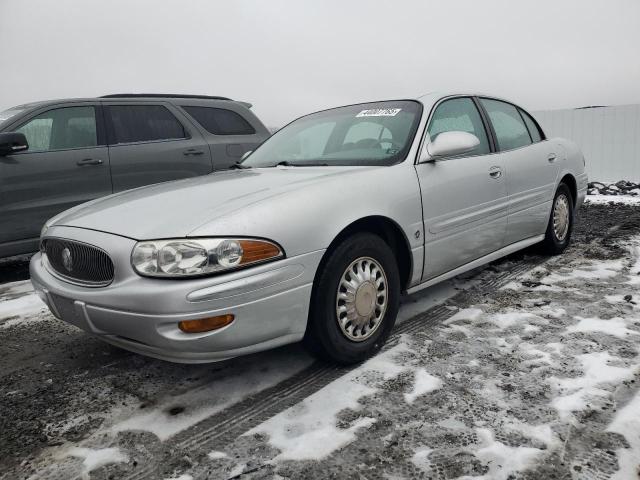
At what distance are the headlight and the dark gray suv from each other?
9.92ft

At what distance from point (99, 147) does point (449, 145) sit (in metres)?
3.57

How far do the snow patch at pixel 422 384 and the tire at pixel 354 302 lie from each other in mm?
309

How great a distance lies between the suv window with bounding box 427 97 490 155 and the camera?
345 centimetres

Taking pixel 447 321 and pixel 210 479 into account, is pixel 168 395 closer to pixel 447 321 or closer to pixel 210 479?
pixel 210 479

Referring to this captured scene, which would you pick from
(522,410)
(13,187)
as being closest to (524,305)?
(522,410)

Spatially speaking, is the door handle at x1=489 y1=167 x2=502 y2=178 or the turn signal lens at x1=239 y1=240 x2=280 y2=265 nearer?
the turn signal lens at x1=239 y1=240 x2=280 y2=265

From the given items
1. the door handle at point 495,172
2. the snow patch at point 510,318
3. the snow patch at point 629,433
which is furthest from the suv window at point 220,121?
the snow patch at point 629,433

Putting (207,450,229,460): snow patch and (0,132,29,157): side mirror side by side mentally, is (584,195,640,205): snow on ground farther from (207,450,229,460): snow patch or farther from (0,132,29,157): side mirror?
(207,450,229,460): snow patch

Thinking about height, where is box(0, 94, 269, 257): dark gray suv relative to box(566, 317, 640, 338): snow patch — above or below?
above

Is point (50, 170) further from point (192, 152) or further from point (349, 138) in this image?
point (349, 138)

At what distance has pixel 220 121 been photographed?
6.04 m

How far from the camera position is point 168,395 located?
99.2 inches

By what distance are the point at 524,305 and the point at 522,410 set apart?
1.48 metres

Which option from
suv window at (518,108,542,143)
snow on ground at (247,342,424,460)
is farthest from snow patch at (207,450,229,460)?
suv window at (518,108,542,143)
